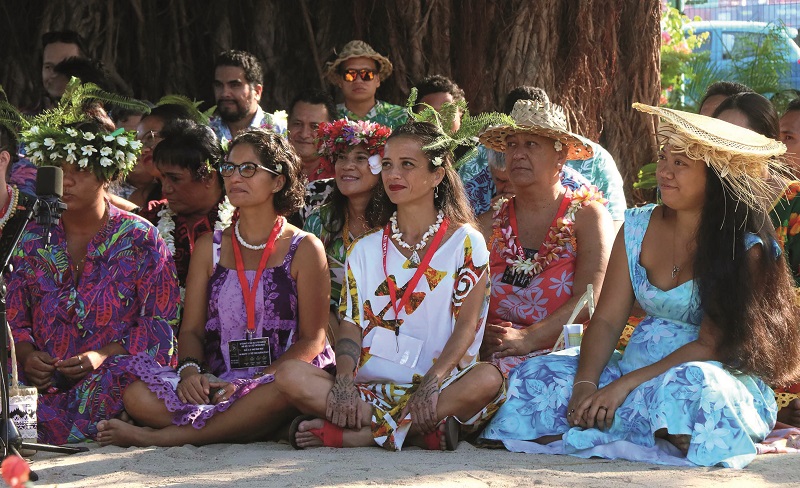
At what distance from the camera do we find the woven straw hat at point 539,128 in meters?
4.99

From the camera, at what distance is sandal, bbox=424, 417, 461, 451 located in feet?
13.3

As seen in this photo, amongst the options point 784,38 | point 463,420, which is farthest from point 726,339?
point 784,38

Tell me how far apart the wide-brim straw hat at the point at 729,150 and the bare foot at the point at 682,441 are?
34.2 inches

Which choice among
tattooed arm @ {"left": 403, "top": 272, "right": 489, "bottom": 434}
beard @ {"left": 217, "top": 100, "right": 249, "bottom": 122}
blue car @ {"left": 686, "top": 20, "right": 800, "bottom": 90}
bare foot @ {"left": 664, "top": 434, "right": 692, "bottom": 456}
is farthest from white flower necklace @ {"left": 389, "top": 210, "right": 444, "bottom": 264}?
blue car @ {"left": 686, "top": 20, "right": 800, "bottom": 90}

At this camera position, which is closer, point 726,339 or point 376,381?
point 726,339

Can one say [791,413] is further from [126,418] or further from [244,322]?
[126,418]

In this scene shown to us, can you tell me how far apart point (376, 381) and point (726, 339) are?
4.34ft

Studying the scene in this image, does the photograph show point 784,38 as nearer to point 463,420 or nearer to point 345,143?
point 345,143

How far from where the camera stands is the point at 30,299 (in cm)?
462

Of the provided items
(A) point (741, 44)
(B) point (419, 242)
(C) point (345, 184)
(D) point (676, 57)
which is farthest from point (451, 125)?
(D) point (676, 57)

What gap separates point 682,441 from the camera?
3.85 meters

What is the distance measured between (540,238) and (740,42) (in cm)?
679

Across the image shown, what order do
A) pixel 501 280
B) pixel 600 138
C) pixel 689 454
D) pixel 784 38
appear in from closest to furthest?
pixel 689 454 → pixel 501 280 → pixel 600 138 → pixel 784 38

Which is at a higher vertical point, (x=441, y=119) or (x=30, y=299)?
(x=441, y=119)
